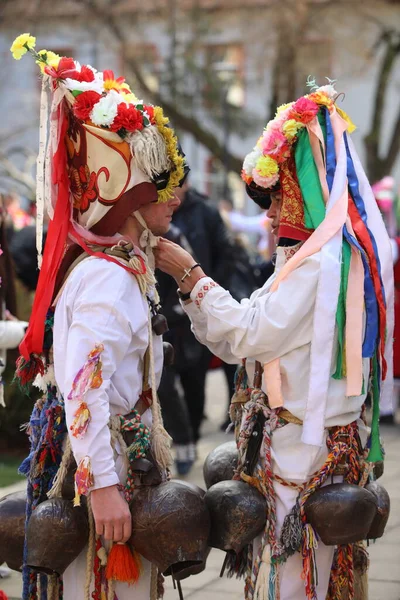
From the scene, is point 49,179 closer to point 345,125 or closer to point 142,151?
point 142,151

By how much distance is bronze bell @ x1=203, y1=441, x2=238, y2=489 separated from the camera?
12.2 feet

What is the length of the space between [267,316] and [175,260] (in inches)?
15.9

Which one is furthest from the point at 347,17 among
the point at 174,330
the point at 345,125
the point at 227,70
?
the point at 345,125

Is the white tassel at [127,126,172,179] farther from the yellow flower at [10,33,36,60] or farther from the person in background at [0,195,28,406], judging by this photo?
the person in background at [0,195,28,406]

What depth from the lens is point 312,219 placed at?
347 cm

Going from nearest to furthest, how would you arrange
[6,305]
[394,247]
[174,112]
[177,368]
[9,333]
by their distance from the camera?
[9,333] < [6,305] < [177,368] < [394,247] < [174,112]

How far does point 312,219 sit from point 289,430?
74 centimetres

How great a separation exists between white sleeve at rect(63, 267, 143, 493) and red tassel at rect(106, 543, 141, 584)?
0.25 meters

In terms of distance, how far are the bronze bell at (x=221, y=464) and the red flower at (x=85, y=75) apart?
1.46 metres

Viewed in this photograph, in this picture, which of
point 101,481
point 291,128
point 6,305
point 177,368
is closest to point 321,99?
point 291,128

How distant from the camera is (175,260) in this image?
3559 mm

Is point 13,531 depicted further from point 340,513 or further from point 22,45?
point 22,45

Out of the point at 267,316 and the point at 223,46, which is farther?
the point at 223,46

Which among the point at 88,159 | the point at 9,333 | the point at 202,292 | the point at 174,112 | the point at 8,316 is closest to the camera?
the point at 88,159
